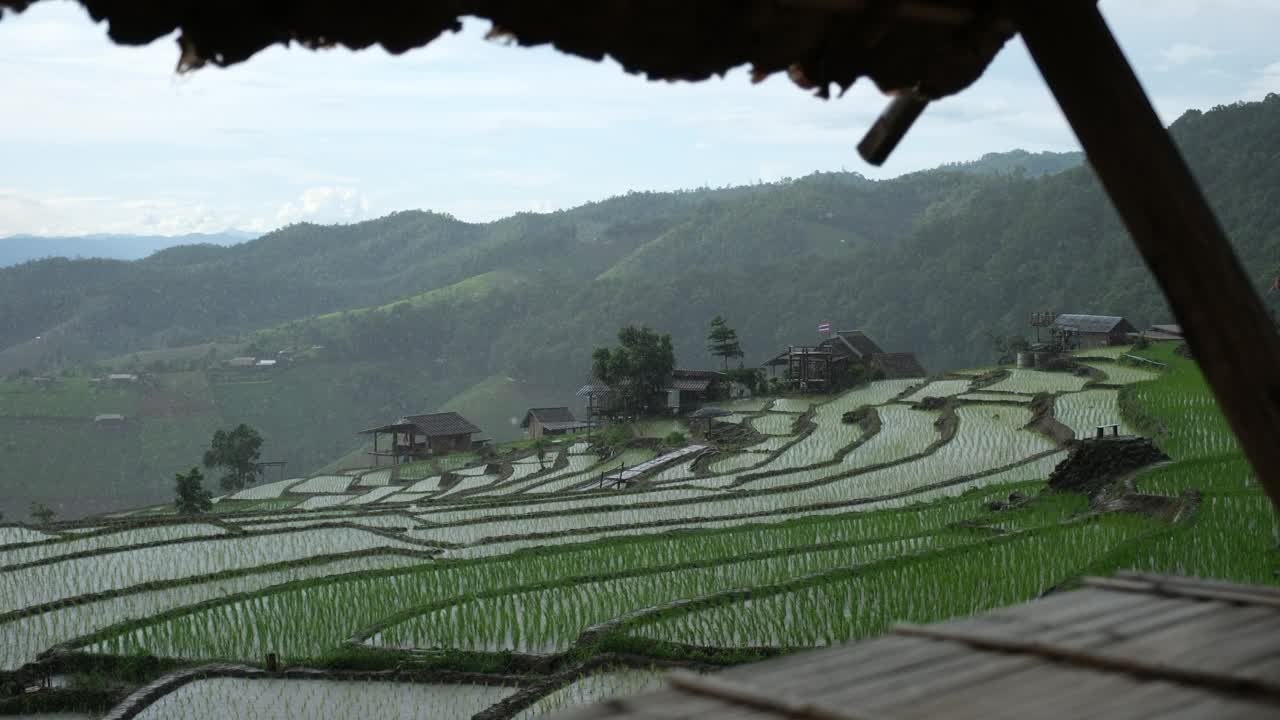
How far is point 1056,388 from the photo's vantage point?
24344 mm

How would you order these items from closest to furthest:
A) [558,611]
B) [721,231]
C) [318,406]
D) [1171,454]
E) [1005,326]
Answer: [558,611]
[1171,454]
[1005,326]
[318,406]
[721,231]

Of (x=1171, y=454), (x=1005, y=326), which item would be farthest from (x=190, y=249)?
(x=1171, y=454)

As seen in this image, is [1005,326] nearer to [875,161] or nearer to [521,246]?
[875,161]

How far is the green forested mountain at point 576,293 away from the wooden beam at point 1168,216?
40708mm

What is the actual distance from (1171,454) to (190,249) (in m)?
117

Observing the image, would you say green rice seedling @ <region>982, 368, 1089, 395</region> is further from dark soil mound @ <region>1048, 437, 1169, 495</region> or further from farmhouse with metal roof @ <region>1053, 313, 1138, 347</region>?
dark soil mound @ <region>1048, 437, 1169, 495</region>

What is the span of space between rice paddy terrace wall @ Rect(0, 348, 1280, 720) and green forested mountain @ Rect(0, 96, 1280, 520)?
2899 cm

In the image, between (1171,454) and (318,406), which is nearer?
(1171,454)

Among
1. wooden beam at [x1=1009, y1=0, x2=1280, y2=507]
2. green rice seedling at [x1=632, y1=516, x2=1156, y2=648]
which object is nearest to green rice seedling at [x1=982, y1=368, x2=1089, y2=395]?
green rice seedling at [x1=632, y1=516, x2=1156, y2=648]

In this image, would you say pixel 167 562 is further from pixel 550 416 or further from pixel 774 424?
pixel 550 416

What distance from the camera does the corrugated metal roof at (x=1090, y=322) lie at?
36.5m

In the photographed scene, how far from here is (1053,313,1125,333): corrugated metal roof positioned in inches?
1437

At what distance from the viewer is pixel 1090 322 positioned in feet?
122

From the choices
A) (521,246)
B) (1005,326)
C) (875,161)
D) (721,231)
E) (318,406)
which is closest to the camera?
(875,161)
